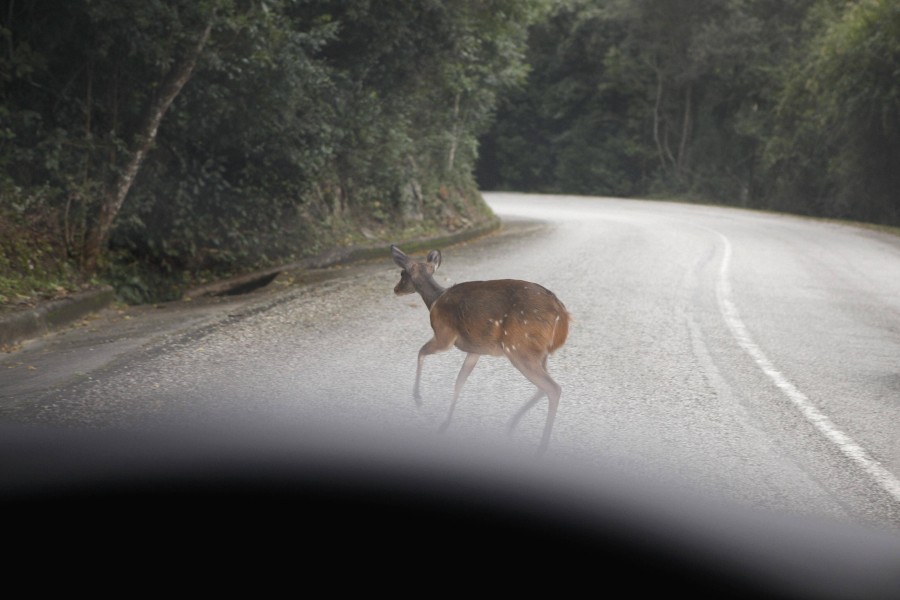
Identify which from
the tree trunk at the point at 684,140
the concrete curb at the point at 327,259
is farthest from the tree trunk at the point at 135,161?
the tree trunk at the point at 684,140

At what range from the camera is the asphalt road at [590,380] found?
260 inches

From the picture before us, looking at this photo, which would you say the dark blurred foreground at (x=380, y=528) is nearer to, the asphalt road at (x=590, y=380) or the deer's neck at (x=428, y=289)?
the asphalt road at (x=590, y=380)

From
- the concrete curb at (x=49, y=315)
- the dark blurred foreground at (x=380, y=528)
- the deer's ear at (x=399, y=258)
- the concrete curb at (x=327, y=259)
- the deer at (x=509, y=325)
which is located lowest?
the concrete curb at (x=327, y=259)

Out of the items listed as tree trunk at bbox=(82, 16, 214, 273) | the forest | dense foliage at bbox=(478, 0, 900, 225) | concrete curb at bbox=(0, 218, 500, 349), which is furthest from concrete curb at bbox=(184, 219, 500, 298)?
dense foliage at bbox=(478, 0, 900, 225)

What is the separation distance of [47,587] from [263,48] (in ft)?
35.5

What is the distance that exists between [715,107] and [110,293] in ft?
153

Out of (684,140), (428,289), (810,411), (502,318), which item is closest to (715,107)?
(684,140)

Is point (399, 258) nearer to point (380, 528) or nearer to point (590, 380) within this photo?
point (380, 528)

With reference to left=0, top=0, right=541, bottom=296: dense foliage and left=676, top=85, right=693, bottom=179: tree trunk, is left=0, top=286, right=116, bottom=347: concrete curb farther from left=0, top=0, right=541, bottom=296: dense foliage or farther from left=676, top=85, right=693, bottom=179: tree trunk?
left=676, top=85, right=693, bottom=179: tree trunk

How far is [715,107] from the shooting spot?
2183 inches

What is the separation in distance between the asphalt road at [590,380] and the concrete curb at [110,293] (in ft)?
0.91

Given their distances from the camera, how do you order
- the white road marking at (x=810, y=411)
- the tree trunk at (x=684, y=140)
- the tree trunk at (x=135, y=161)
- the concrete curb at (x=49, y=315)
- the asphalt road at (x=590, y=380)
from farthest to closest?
1. the tree trunk at (x=684, y=140)
2. the tree trunk at (x=135, y=161)
3. the concrete curb at (x=49, y=315)
4. the asphalt road at (x=590, y=380)
5. the white road marking at (x=810, y=411)

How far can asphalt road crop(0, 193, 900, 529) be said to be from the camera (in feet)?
21.7

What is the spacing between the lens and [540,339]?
6395 mm
